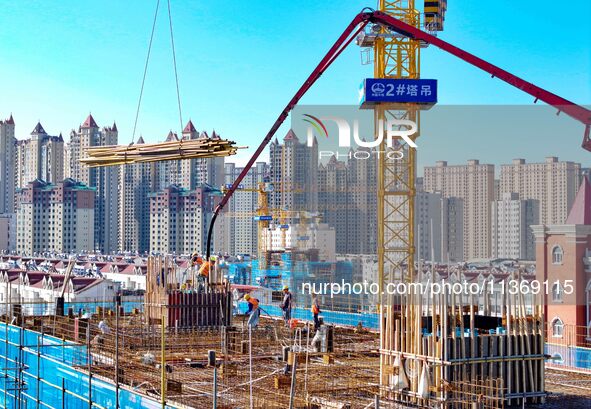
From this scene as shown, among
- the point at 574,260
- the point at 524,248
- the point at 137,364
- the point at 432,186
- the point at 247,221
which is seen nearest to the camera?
the point at 137,364

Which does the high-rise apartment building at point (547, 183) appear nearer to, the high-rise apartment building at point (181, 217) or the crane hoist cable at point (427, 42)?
the crane hoist cable at point (427, 42)

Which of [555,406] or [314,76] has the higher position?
[314,76]

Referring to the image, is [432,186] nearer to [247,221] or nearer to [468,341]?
[468,341]

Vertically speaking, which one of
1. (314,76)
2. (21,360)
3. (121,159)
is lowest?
(21,360)

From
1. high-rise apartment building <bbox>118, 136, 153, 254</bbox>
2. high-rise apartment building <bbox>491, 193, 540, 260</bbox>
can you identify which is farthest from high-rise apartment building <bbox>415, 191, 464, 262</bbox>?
high-rise apartment building <bbox>118, 136, 153, 254</bbox>

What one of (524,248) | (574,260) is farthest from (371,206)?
(574,260)

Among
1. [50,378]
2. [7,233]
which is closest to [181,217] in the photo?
[7,233]

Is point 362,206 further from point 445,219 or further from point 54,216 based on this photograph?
point 54,216

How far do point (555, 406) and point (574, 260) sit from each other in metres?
Answer: 25.9

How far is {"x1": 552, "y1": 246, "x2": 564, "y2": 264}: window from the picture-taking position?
117ft

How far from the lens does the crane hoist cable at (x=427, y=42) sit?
70.6 ft

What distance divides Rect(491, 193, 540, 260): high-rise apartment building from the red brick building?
5266mm

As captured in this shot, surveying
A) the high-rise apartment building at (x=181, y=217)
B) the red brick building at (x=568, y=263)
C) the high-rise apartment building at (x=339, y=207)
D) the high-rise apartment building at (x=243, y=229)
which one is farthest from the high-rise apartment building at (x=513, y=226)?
the high-rise apartment building at (x=243, y=229)

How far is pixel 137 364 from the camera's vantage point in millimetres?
13352
